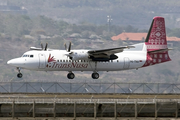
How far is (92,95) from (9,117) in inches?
454

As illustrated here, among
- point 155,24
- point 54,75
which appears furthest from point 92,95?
point 54,75

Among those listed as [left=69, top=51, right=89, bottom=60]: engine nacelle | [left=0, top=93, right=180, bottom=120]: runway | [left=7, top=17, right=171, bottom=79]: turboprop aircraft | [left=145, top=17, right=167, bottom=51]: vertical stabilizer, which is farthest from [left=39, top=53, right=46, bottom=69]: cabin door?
[left=0, top=93, right=180, bottom=120]: runway

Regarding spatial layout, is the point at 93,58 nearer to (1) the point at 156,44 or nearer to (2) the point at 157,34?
(1) the point at 156,44

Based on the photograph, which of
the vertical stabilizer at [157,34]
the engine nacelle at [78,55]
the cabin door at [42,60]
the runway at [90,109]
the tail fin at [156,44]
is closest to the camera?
the runway at [90,109]

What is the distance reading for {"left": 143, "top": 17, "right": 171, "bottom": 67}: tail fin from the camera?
68.1 metres

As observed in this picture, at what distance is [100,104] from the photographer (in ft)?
150

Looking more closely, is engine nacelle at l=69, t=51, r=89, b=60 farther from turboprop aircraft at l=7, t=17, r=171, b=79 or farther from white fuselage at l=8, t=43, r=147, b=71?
white fuselage at l=8, t=43, r=147, b=71

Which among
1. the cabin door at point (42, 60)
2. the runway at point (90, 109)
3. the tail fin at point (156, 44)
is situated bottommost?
the runway at point (90, 109)

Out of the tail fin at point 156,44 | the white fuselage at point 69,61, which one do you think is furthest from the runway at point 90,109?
the tail fin at point 156,44

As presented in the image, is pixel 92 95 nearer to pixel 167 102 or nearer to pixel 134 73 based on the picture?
pixel 167 102

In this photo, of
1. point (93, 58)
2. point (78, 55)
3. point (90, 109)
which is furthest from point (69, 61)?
point (90, 109)

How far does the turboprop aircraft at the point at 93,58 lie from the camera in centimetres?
6325

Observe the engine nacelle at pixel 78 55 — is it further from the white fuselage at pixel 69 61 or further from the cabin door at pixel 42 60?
the cabin door at pixel 42 60

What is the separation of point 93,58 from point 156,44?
918 cm
